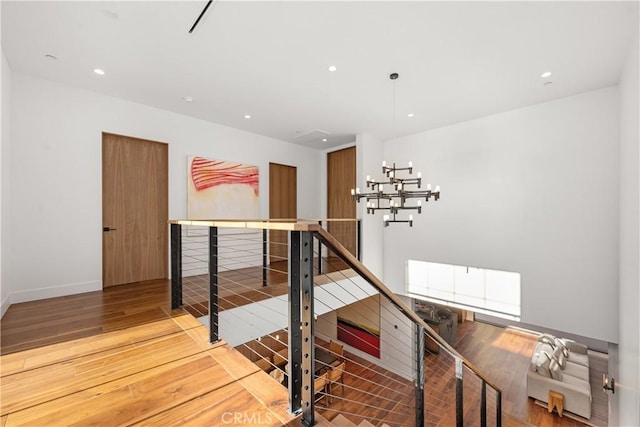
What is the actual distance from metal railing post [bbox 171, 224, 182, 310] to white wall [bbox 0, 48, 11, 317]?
Result: 1694mm

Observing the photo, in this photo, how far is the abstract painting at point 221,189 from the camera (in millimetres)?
4418

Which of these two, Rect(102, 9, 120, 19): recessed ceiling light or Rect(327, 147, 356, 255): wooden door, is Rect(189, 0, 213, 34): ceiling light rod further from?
Rect(327, 147, 356, 255): wooden door

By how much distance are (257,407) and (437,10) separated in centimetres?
303

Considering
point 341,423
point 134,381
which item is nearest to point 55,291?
point 134,381

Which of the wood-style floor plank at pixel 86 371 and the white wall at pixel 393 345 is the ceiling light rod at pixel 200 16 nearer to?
the wood-style floor plank at pixel 86 371

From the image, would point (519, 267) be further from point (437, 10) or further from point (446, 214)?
point (437, 10)

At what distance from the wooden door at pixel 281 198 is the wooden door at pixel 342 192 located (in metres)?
0.89

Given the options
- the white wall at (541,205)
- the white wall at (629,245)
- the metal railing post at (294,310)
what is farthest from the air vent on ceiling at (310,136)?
the metal railing post at (294,310)

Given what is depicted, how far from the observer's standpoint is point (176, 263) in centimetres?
242

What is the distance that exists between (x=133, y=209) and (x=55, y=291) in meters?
1.33

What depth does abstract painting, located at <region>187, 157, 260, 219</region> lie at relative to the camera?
4418 mm

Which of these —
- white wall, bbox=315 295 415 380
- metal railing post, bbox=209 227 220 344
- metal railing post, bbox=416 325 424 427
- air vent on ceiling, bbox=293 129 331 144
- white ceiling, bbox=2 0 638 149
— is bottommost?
white wall, bbox=315 295 415 380

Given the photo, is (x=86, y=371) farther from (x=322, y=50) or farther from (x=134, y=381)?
(x=322, y=50)

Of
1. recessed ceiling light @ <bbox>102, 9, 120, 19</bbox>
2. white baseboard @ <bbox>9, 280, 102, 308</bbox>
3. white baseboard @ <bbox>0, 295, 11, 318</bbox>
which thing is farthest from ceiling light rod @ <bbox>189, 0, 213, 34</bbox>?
white baseboard @ <bbox>9, 280, 102, 308</bbox>
